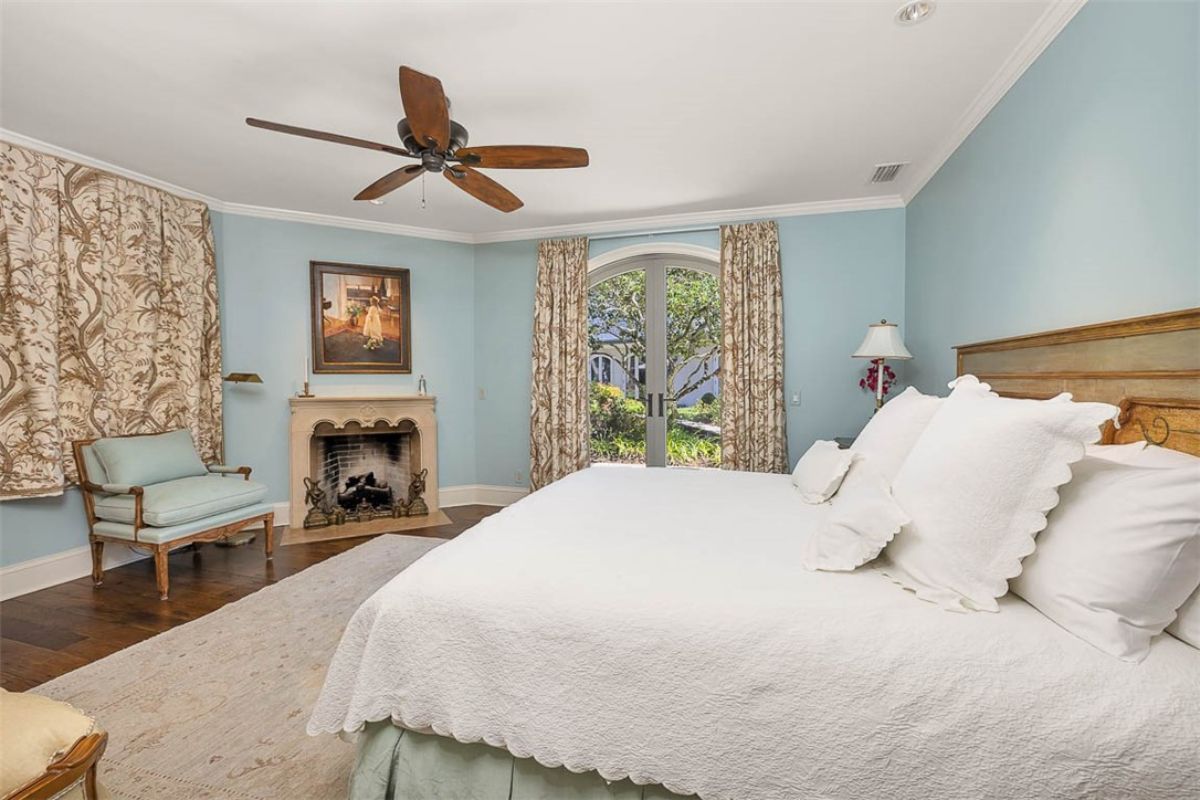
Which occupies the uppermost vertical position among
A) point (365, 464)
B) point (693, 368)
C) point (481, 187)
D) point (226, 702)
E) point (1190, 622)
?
point (481, 187)

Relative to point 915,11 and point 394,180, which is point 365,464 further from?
point 915,11

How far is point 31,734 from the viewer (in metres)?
1.08

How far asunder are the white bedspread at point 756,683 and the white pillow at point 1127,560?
0.20 ft

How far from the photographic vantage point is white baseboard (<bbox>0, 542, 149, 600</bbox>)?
285 centimetres

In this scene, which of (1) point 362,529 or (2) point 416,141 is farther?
(1) point 362,529

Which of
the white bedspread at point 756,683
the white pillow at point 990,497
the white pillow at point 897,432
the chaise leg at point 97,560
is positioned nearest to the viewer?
the white bedspread at point 756,683

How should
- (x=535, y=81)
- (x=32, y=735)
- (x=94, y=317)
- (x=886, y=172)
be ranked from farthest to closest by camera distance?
(x=886, y=172) < (x=94, y=317) < (x=535, y=81) < (x=32, y=735)

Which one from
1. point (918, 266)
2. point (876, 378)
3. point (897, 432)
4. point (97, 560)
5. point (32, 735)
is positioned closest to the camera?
point (32, 735)

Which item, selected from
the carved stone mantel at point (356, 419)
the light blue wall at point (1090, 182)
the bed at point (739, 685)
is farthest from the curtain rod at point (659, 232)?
the bed at point (739, 685)

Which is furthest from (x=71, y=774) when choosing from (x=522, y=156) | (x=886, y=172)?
(x=886, y=172)

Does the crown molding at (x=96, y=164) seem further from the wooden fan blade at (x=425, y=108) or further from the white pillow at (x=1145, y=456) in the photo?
the white pillow at (x=1145, y=456)

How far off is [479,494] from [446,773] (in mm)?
3966

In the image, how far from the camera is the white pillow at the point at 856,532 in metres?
1.33

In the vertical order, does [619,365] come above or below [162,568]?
above
